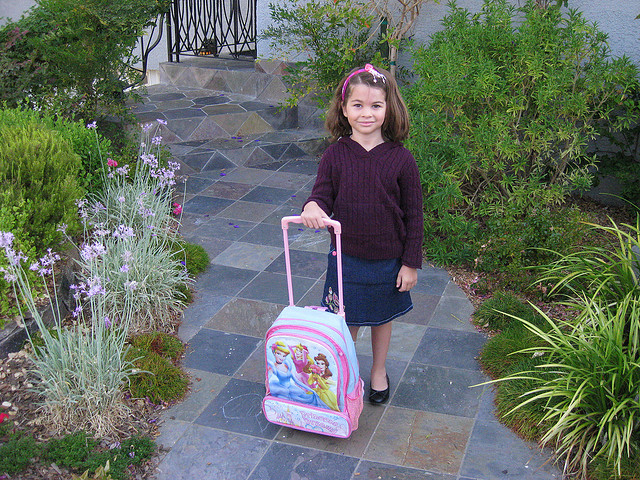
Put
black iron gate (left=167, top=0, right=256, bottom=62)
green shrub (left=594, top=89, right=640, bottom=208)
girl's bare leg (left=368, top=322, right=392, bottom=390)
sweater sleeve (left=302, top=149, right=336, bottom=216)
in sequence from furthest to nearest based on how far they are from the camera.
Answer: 1. black iron gate (left=167, top=0, right=256, bottom=62)
2. green shrub (left=594, top=89, right=640, bottom=208)
3. girl's bare leg (left=368, top=322, right=392, bottom=390)
4. sweater sleeve (left=302, top=149, right=336, bottom=216)

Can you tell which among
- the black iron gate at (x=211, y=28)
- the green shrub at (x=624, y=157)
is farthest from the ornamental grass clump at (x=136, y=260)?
the black iron gate at (x=211, y=28)

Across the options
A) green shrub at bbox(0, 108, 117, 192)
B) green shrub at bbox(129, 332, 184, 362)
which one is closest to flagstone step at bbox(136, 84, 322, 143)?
green shrub at bbox(0, 108, 117, 192)

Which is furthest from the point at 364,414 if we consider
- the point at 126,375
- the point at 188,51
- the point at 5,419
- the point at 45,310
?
the point at 188,51

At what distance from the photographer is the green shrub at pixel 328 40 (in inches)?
227

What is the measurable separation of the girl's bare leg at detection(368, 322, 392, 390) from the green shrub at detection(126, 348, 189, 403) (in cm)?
95

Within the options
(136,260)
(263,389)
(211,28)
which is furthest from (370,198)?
(211,28)

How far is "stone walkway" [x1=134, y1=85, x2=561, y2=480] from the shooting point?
109 inches

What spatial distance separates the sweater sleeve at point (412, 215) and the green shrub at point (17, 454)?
1.73m

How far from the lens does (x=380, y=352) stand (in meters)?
3.07

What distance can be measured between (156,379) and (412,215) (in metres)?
1.48

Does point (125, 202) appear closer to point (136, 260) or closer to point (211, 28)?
point (136, 260)

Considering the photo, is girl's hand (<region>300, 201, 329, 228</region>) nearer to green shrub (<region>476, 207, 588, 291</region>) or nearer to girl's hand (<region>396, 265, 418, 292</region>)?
girl's hand (<region>396, 265, 418, 292</region>)

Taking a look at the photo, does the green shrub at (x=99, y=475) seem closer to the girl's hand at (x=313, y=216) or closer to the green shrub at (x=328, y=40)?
the girl's hand at (x=313, y=216)

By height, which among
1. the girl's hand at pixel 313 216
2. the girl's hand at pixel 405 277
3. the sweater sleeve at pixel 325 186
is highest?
the sweater sleeve at pixel 325 186
